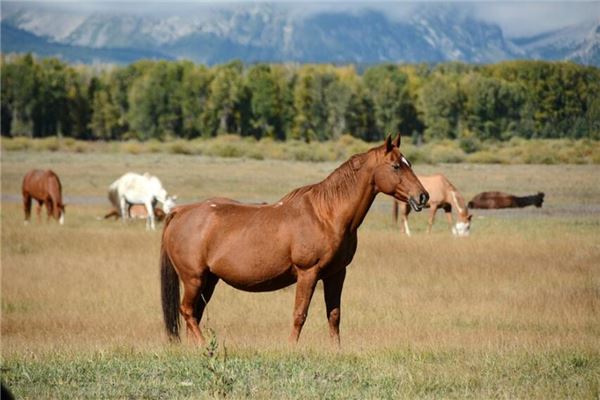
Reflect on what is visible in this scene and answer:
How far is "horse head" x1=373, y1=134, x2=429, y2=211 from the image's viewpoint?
35.0 feet

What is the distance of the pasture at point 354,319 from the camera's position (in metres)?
8.57

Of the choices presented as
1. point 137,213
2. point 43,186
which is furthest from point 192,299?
point 137,213

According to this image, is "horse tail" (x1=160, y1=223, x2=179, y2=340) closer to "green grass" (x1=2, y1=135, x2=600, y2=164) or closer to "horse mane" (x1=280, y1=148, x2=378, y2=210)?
"horse mane" (x1=280, y1=148, x2=378, y2=210)

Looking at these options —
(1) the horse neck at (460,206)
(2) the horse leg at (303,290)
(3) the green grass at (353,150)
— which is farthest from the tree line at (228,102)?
(2) the horse leg at (303,290)

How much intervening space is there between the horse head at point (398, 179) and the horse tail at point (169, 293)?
8.94 ft

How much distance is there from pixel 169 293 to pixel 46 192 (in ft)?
60.1

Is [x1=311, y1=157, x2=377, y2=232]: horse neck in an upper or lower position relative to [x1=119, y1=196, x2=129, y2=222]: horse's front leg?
upper

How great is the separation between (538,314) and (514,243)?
6.48m

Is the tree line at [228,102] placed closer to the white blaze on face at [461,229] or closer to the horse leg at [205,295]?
the white blaze on face at [461,229]

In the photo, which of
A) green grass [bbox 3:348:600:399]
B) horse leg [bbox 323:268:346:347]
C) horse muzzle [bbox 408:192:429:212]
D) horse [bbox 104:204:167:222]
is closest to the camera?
green grass [bbox 3:348:600:399]

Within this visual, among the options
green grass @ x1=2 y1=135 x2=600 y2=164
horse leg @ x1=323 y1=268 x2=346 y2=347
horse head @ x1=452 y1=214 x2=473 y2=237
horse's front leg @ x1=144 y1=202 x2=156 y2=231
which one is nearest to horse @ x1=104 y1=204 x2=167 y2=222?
horse's front leg @ x1=144 y1=202 x2=156 y2=231

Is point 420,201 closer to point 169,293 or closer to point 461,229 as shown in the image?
point 169,293

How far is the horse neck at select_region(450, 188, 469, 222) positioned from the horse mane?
14.7 meters

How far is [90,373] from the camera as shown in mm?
8977
